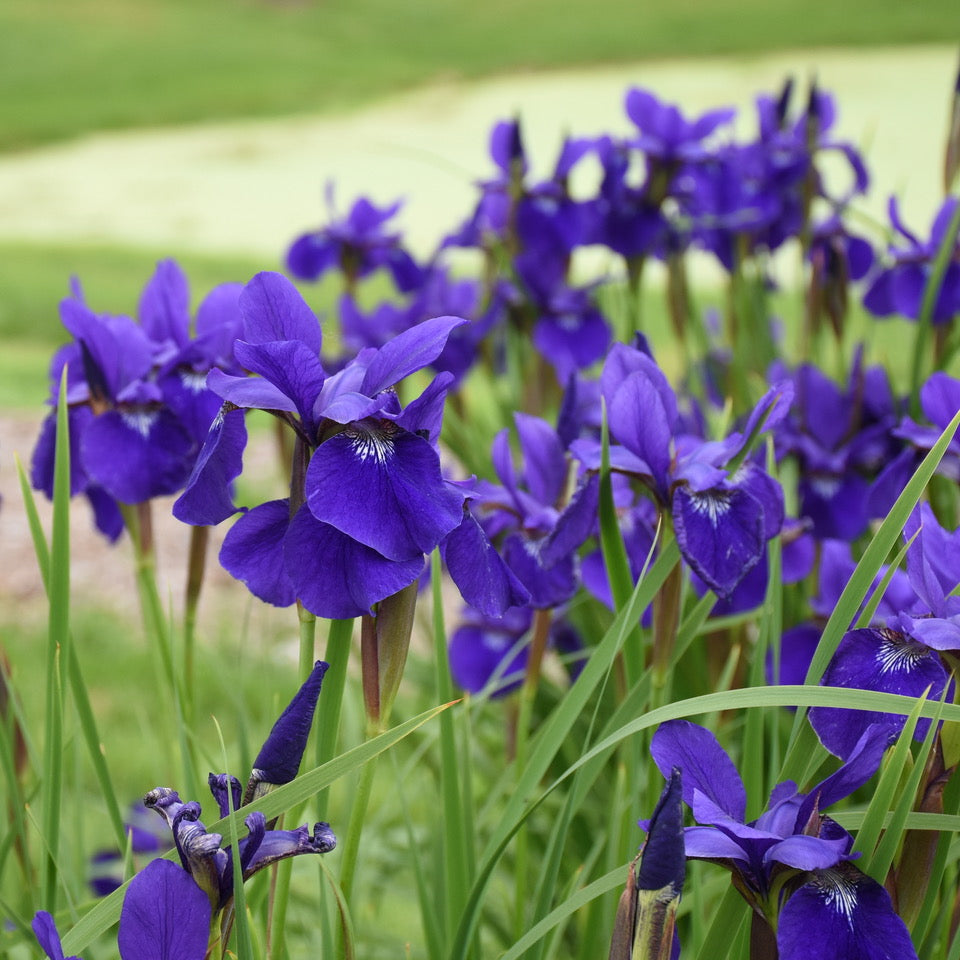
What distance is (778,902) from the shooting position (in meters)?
0.69

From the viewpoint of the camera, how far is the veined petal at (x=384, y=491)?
0.68 m

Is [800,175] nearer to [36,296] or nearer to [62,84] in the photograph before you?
[36,296]

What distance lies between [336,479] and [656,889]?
0.32 m

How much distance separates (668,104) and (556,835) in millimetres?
1942

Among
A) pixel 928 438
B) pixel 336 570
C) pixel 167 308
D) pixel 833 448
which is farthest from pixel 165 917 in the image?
Answer: pixel 833 448

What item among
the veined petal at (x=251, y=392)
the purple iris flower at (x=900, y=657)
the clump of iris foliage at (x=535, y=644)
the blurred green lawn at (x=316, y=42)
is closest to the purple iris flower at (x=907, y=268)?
the clump of iris foliage at (x=535, y=644)

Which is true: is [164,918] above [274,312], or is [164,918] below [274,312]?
below

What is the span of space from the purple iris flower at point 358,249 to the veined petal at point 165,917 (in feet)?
6.80

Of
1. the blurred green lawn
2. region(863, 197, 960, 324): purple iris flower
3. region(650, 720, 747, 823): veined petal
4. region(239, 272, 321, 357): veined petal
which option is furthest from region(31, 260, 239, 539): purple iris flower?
the blurred green lawn

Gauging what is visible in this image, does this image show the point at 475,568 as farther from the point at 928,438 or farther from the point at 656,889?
the point at 928,438

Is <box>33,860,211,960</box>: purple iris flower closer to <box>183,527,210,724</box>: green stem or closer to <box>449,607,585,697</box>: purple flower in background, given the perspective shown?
<box>183,527,210,724</box>: green stem

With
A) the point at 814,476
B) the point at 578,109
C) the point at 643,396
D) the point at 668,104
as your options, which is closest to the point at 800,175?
the point at 668,104

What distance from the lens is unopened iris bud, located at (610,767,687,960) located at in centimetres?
58

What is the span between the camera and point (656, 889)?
601mm
